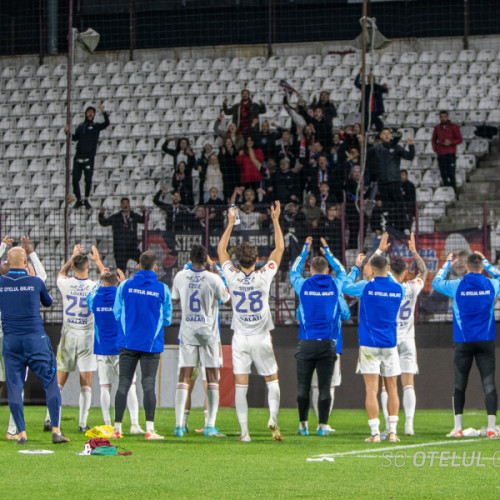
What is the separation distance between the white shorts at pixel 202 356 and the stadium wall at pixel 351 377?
17.8 feet

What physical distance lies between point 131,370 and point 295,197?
8.91m

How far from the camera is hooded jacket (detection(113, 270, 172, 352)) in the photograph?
10.9 m

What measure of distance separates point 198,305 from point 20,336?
2.07m

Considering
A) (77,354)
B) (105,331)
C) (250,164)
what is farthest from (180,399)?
(250,164)

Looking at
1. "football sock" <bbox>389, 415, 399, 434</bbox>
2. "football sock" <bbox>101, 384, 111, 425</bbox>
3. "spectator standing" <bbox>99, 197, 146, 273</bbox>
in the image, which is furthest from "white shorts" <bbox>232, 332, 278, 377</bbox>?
"spectator standing" <bbox>99, 197, 146, 273</bbox>

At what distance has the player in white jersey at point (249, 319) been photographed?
35.5 ft

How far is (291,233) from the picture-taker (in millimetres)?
16812

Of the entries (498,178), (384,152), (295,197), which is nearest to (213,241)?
(295,197)

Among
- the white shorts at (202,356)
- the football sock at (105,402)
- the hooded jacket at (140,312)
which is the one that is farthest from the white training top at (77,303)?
the white shorts at (202,356)

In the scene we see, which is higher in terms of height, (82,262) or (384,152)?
(384,152)

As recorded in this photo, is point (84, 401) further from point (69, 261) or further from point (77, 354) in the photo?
point (69, 261)

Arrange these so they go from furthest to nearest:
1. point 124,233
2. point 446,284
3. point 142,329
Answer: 1. point 124,233
2. point 446,284
3. point 142,329

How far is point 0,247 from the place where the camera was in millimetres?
11680

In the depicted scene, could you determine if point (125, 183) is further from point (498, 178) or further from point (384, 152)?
point (498, 178)
